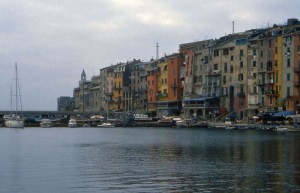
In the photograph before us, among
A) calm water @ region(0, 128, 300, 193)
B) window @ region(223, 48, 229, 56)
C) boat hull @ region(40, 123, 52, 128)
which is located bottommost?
calm water @ region(0, 128, 300, 193)

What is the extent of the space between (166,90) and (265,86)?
3958cm

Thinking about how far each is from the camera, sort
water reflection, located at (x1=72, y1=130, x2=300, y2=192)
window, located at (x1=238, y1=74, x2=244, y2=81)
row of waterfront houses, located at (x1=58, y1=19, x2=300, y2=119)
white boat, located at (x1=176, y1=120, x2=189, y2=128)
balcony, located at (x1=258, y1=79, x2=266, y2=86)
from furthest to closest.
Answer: white boat, located at (x1=176, y1=120, x2=189, y2=128) → window, located at (x1=238, y1=74, x2=244, y2=81) → balcony, located at (x1=258, y1=79, x2=266, y2=86) → row of waterfront houses, located at (x1=58, y1=19, x2=300, y2=119) → water reflection, located at (x1=72, y1=130, x2=300, y2=192)

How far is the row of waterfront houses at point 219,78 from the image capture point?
111 m

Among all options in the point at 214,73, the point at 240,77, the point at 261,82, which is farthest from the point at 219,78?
the point at 261,82

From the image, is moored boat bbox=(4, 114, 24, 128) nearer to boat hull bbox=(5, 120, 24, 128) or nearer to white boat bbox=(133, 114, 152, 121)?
boat hull bbox=(5, 120, 24, 128)

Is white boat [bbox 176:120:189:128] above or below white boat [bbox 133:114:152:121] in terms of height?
below

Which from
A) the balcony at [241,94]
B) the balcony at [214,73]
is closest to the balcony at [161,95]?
the balcony at [214,73]

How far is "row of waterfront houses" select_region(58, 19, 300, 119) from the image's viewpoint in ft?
366

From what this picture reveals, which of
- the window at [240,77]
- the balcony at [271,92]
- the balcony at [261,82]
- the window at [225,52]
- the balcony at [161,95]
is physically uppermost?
the window at [225,52]

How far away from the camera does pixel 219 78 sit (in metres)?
131

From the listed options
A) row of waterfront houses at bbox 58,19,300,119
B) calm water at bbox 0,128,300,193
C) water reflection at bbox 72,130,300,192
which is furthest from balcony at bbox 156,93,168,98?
calm water at bbox 0,128,300,193

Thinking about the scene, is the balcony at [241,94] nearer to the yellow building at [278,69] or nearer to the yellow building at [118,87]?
the yellow building at [278,69]

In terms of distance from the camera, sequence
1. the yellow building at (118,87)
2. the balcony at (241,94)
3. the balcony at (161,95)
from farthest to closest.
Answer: the yellow building at (118,87), the balcony at (161,95), the balcony at (241,94)

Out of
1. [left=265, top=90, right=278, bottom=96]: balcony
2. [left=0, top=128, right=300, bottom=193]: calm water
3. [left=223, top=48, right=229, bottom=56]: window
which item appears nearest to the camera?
[left=0, top=128, right=300, bottom=193]: calm water
